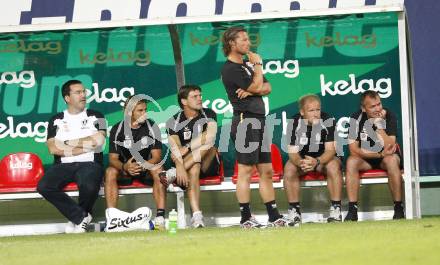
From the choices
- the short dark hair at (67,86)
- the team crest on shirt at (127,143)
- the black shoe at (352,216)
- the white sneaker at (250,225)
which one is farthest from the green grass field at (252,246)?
the short dark hair at (67,86)

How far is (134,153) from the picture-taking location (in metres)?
11.5

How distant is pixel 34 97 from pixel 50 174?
1.14 meters

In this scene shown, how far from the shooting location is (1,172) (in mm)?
11953

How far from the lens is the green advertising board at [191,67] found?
38.2 feet

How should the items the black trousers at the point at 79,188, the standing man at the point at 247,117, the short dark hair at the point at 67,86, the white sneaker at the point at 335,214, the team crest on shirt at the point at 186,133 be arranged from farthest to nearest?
the short dark hair at the point at 67,86, the team crest on shirt at the point at 186,133, the black trousers at the point at 79,188, the white sneaker at the point at 335,214, the standing man at the point at 247,117

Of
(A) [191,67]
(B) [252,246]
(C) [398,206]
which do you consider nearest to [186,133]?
(A) [191,67]

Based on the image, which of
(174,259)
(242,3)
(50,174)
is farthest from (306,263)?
(242,3)

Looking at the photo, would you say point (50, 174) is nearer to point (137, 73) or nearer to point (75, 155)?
point (75, 155)

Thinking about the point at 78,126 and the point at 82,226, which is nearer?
the point at 82,226

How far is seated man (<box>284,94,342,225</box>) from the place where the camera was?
11.0 meters

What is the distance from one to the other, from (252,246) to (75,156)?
4026 millimetres

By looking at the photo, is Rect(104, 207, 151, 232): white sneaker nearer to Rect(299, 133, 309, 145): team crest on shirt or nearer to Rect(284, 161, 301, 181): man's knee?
Rect(284, 161, 301, 181): man's knee

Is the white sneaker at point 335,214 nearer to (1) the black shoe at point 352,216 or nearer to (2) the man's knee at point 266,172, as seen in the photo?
(1) the black shoe at point 352,216

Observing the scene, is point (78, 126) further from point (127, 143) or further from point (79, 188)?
point (79, 188)
